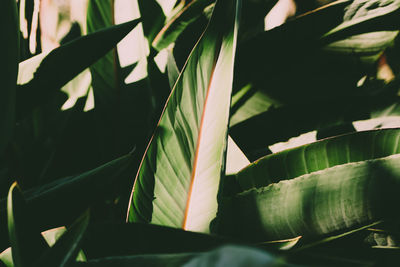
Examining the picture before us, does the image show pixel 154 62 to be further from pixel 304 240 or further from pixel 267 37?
pixel 304 240

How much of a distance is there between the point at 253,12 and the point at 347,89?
0.26 metres

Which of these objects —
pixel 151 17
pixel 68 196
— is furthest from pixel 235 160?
pixel 151 17

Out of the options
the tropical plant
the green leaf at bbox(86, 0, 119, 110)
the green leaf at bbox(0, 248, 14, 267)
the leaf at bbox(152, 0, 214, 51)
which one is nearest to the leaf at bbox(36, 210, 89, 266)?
the tropical plant

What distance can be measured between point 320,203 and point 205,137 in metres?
0.15

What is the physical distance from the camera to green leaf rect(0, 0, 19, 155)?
39 centimetres

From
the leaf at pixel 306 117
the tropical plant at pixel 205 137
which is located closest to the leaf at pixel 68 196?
the tropical plant at pixel 205 137

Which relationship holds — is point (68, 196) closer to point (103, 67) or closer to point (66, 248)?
point (66, 248)

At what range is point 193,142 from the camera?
0.40 meters

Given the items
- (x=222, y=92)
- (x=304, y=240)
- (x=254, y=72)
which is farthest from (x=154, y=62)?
(x=304, y=240)

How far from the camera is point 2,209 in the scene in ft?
1.34

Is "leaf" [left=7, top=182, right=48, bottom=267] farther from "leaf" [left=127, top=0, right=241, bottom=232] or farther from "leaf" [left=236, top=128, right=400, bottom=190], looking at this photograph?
"leaf" [left=236, top=128, right=400, bottom=190]

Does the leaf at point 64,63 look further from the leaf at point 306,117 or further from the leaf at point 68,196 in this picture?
the leaf at point 306,117

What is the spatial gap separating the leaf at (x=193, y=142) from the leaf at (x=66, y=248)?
0.13 meters

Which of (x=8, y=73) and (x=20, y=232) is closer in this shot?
(x=20, y=232)
